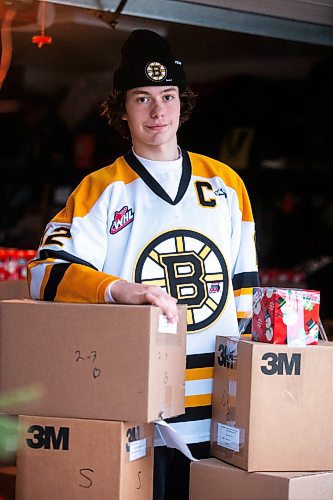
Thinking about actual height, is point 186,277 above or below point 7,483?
above

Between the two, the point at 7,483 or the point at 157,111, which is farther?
the point at 7,483

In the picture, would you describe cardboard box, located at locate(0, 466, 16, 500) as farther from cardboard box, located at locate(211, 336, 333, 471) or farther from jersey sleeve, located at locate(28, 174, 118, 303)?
cardboard box, located at locate(211, 336, 333, 471)

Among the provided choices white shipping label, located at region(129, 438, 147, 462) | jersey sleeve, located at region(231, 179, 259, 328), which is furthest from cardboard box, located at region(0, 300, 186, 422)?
jersey sleeve, located at region(231, 179, 259, 328)

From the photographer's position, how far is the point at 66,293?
2.61m

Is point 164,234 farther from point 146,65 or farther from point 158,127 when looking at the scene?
point 146,65

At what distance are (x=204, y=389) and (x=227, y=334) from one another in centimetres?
18

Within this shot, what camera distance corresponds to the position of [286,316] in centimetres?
256

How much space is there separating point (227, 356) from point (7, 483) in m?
0.98

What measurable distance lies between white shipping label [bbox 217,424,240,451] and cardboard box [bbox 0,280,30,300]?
4.40 feet

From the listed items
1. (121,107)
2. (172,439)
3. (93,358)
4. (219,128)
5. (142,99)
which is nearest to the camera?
(93,358)

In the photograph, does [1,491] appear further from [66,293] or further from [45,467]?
[66,293]

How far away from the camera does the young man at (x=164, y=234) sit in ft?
9.05

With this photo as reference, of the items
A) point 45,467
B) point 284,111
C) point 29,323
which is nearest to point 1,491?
point 45,467

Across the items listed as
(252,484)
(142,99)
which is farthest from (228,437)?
(142,99)
